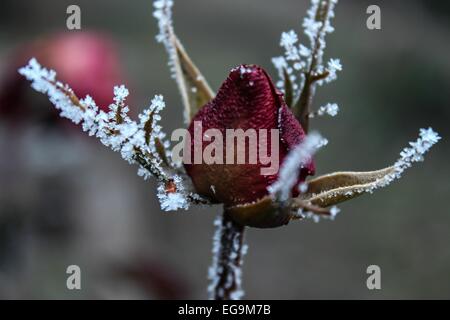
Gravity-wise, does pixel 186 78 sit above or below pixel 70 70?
below

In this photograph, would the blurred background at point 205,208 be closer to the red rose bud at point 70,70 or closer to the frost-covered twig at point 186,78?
the red rose bud at point 70,70

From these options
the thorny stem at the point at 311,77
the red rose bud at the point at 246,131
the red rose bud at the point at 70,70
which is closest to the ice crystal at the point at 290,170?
the red rose bud at the point at 246,131

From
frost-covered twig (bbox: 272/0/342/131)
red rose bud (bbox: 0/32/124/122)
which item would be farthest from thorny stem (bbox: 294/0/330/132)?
Result: red rose bud (bbox: 0/32/124/122)

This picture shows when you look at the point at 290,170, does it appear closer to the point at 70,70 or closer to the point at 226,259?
the point at 226,259

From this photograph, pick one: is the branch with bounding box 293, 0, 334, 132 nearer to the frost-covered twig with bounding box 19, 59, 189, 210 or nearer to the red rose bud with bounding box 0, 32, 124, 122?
the frost-covered twig with bounding box 19, 59, 189, 210

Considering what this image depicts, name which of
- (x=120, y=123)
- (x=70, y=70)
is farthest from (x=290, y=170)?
(x=70, y=70)

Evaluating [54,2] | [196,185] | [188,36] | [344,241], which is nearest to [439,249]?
[344,241]
